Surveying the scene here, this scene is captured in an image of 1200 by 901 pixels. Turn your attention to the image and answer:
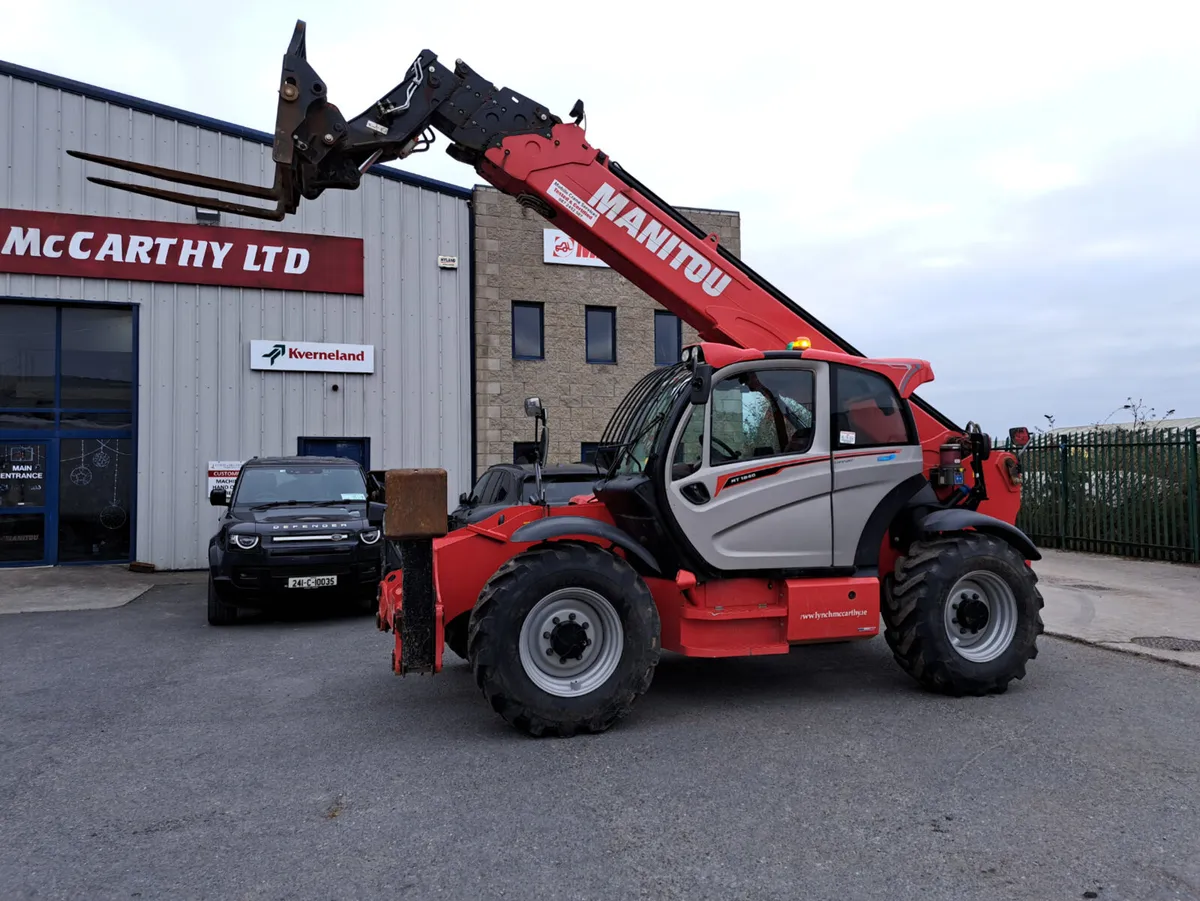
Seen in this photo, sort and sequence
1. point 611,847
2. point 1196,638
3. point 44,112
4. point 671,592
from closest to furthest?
1. point 611,847
2. point 671,592
3. point 1196,638
4. point 44,112

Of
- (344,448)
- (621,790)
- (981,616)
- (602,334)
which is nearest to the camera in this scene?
(621,790)

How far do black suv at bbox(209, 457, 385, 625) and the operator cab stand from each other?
3.67 meters

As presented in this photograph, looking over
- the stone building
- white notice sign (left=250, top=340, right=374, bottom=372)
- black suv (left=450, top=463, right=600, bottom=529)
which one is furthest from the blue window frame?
black suv (left=450, top=463, right=600, bottom=529)

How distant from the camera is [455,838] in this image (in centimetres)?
339

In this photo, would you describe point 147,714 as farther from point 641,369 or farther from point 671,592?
point 641,369

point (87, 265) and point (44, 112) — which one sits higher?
point (44, 112)

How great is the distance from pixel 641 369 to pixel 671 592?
1149 centimetres

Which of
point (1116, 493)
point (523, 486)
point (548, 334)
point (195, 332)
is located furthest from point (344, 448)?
point (1116, 493)

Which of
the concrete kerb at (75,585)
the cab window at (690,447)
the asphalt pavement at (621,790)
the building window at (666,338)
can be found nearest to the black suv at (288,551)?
the asphalt pavement at (621,790)

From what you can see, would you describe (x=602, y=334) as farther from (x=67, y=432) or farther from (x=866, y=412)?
(x=866, y=412)

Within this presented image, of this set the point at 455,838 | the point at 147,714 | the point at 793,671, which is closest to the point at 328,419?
the point at 147,714

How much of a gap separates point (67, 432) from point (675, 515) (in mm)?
12808

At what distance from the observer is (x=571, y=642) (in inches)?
188

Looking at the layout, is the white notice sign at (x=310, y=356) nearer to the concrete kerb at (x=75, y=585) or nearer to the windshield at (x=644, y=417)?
the concrete kerb at (x=75, y=585)
